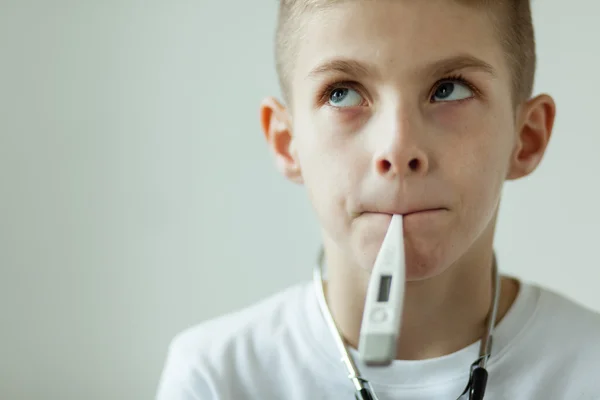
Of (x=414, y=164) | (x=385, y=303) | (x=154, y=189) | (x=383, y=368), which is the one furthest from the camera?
(x=154, y=189)

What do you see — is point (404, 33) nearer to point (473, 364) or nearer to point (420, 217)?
point (420, 217)

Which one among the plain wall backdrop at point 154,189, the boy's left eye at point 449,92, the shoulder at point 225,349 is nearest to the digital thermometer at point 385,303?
the boy's left eye at point 449,92

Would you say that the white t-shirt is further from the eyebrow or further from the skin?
the eyebrow

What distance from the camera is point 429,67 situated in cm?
73

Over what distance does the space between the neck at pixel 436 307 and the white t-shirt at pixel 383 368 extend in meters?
0.02

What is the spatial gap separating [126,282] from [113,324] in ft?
0.20

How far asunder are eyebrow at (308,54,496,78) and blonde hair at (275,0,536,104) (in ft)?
0.15

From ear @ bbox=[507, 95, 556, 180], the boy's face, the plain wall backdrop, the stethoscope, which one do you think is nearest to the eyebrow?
the boy's face

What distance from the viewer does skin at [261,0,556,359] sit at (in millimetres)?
718

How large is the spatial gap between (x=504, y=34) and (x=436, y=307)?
10.2 inches

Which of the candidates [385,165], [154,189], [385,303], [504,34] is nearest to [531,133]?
[504,34]

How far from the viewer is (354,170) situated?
2.43 feet

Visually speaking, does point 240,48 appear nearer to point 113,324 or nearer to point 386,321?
point 113,324

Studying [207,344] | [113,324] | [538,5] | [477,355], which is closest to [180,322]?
[113,324]
